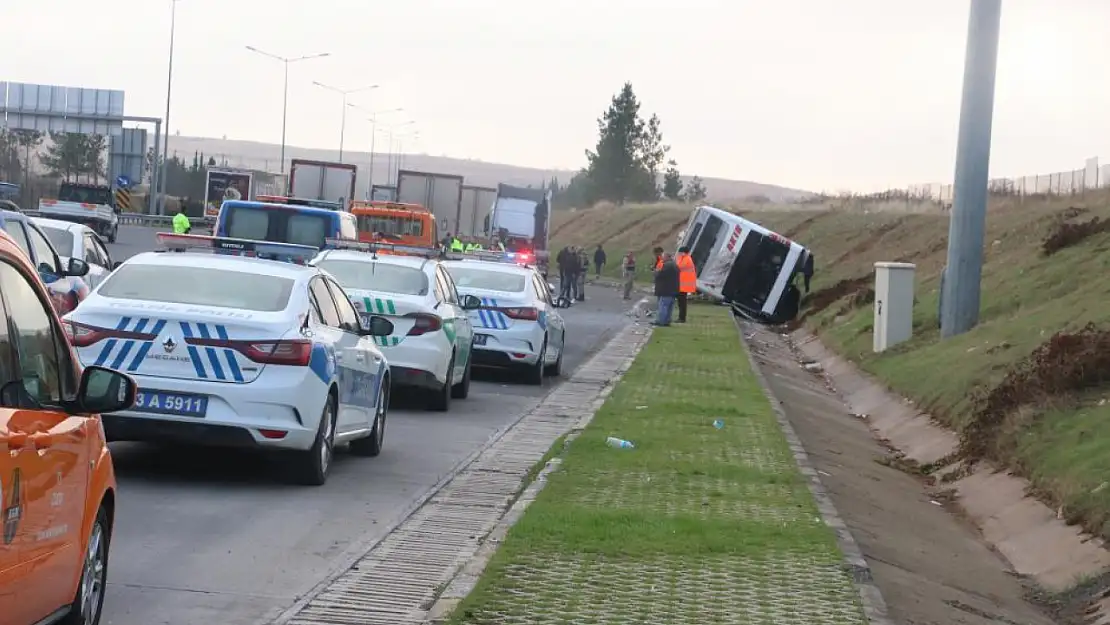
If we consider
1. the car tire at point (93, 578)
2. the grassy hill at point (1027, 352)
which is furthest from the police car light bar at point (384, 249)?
the car tire at point (93, 578)

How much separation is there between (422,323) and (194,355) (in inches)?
258

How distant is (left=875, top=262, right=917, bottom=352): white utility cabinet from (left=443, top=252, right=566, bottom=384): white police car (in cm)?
795

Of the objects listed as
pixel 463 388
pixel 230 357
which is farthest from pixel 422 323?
pixel 230 357

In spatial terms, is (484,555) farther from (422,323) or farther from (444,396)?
(444,396)

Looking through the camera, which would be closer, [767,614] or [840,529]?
[767,614]

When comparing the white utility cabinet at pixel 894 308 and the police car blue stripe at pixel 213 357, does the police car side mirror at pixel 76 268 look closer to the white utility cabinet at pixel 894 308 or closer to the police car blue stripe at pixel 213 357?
the police car blue stripe at pixel 213 357

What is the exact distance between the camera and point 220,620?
8.06 meters

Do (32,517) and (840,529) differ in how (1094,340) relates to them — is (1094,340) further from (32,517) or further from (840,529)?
(32,517)

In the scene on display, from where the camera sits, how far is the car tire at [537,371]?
75.3 feet

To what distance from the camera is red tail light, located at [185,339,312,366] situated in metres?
11.8

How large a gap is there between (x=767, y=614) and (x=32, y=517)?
3.66 metres

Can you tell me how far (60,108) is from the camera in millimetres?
75750

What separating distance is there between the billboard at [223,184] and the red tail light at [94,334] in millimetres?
55292

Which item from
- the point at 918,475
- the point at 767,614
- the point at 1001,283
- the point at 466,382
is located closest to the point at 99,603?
the point at 767,614
